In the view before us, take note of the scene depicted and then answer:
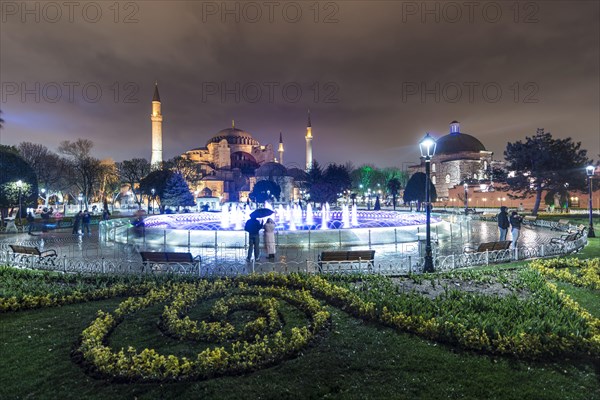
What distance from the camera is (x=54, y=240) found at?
672 inches

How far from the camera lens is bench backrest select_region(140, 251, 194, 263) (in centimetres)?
939

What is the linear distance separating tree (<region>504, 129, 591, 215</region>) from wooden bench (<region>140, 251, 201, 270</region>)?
111 feet

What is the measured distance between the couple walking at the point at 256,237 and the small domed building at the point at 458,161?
2421 inches

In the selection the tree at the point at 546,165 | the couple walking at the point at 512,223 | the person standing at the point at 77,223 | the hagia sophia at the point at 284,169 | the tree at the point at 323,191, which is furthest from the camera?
the hagia sophia at the point at 284,169

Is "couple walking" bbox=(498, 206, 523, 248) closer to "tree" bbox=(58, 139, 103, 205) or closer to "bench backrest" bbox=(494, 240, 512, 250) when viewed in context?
"bench backrest" bbox=(494, 240, 512, 250)

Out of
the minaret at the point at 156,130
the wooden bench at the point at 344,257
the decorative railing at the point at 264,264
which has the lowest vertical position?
the decorative railing at the point at 264,264

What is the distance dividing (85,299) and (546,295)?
898 cm

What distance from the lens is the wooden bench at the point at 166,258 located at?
9391mm

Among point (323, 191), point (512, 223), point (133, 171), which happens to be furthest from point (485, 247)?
point (133, 171)

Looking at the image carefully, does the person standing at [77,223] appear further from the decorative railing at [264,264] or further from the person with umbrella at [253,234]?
the person with umbrella at [253,234]

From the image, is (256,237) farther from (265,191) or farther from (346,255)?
(265,191)

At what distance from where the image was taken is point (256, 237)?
1078 centimetres

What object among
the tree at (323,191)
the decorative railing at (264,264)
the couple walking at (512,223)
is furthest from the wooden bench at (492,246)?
the tree at (323,191)

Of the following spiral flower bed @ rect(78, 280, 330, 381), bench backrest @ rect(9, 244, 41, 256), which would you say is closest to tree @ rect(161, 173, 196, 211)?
bench backrest @ rect(9, 244, 41, 256)
